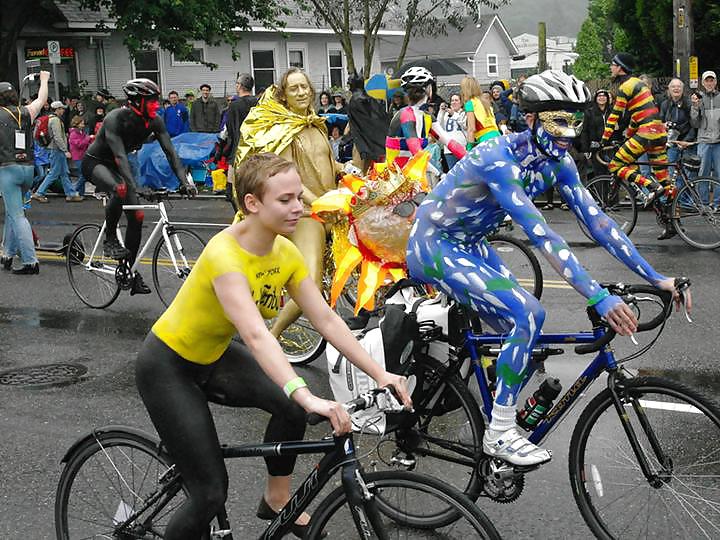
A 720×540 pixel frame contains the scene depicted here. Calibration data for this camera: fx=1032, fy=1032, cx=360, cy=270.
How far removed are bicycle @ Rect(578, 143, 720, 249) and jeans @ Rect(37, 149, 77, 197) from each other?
456 inches

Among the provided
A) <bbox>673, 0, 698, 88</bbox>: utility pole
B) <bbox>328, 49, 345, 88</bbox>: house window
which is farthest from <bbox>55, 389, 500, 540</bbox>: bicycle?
<bbox>328, 49, 345, 88</bbox>: house window

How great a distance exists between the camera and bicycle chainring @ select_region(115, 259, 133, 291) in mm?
9602

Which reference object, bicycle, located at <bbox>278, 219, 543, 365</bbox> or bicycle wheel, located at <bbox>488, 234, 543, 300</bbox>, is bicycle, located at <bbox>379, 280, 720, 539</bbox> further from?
bicycle wheel, located at <bbox>488, 234, 543, 300</bbox>

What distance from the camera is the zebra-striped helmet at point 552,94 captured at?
4.55 metres

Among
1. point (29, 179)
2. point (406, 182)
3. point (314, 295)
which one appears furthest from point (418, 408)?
point (29, 179)

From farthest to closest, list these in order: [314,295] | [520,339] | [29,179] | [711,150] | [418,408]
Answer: [711,150] < [29,179] < [418,408] < [520,339] < [314,295]

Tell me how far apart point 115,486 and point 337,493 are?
45.4 inches

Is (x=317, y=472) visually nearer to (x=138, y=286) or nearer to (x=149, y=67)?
(x=138, y=286)

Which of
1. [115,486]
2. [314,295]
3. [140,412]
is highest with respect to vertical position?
[314,295]

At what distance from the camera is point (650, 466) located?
4172 mm

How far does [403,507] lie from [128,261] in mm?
6575

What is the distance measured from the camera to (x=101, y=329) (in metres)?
9.11

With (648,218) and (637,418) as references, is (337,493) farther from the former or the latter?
(648,218)

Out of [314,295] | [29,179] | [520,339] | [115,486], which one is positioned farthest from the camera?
[29,179]
